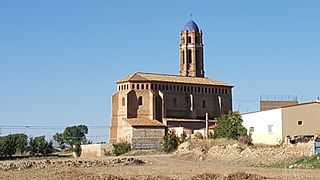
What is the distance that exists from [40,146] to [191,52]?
121 ft

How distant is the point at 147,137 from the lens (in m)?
89.8

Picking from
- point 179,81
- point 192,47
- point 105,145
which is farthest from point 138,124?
point 192,47

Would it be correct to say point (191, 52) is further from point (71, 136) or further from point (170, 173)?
point (170, 173)

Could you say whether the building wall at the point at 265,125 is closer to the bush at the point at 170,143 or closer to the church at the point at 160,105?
the bush at the point at 170,143

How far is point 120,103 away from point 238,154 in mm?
47604

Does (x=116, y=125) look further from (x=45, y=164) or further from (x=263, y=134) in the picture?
(x=45, y=164)

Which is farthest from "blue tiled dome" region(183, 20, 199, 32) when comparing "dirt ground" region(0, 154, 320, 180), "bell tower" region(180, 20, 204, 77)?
"dirt ground" region(0, 154, 320, 180)

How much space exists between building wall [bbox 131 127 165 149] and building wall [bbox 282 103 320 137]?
25615 millimetres

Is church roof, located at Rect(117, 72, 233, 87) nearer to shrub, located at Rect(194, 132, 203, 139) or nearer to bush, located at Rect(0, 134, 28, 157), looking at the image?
shrub, located at Rect(194, 132, 203, 139)

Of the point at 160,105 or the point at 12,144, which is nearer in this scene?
the point at 160,105

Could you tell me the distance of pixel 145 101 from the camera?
99.5 metres

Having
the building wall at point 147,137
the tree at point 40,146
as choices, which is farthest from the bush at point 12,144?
the building wall at point 147,137

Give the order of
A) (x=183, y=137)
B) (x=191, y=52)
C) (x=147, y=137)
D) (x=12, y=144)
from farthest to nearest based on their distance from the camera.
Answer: (x=191, y=52) → (x=12, y=144) → (x=147, y=137) → (x=183, y=137)

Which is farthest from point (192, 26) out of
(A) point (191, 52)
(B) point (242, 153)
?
(B) point (242, 153)
